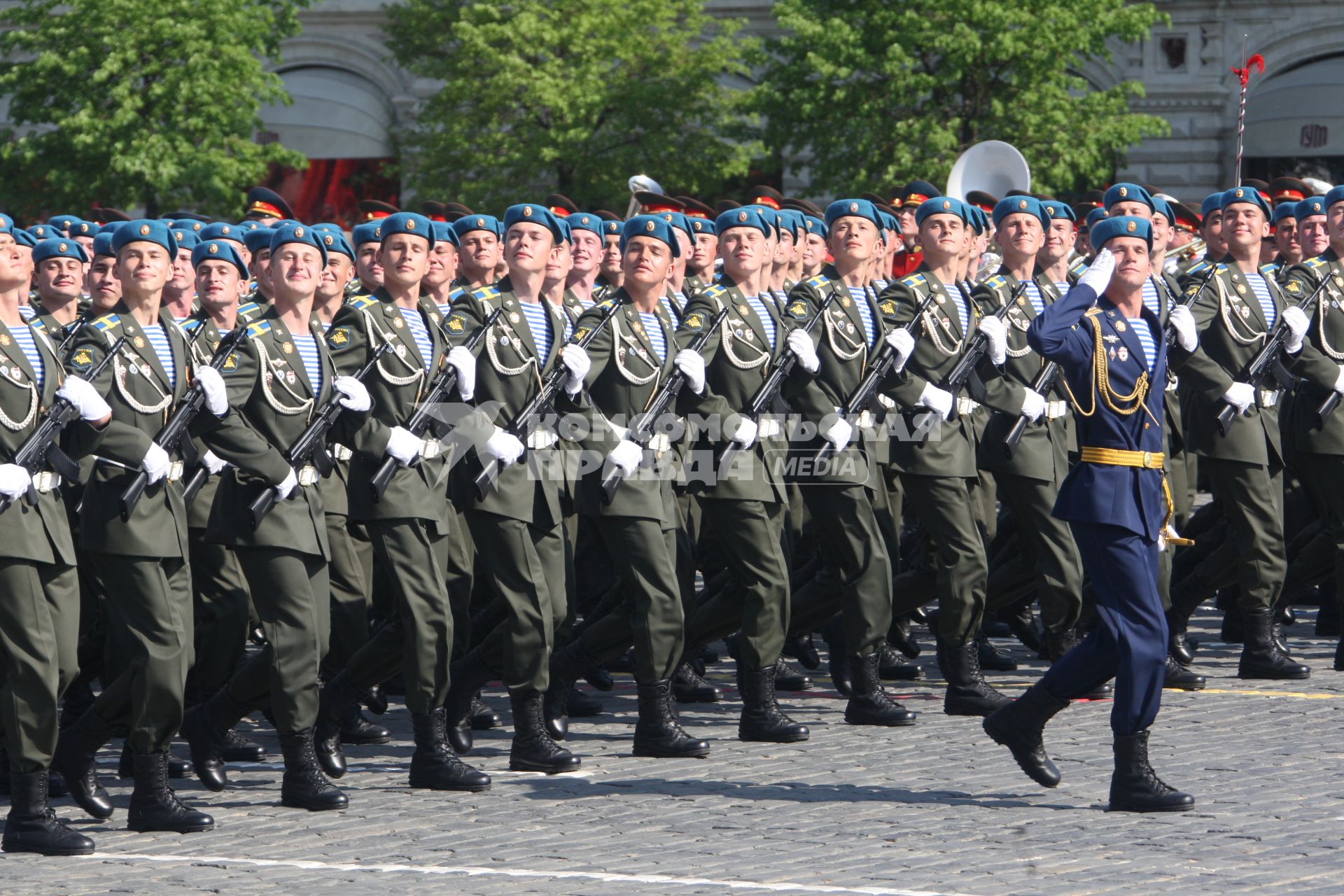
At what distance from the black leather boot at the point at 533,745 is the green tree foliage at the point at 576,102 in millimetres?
17825

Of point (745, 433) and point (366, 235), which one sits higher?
point (366, 235)

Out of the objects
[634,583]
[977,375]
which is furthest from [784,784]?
[977,375]

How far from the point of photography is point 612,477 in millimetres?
7645

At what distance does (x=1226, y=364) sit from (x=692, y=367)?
274 cm

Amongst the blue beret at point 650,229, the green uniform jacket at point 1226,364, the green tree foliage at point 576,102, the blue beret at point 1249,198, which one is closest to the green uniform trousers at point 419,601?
the blue beret at point 650,229

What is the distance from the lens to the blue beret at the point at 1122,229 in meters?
7.14

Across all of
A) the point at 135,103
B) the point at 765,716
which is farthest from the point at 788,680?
the point at 135,103

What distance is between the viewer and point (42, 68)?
2450 centimetres

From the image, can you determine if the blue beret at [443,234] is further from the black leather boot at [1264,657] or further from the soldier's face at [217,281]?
the black leather boot at [1264,657]

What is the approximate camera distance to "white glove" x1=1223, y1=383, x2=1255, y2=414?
906 cm

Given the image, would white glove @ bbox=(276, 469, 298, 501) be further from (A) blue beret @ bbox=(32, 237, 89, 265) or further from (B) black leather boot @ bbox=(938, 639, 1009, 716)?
(B) black leather boot @ bbox=(938, 639, 1009, 716)

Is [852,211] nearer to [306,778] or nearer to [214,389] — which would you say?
[214,389]

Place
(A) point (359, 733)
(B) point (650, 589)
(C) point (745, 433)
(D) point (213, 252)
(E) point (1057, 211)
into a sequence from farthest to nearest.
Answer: (E) point (1057, 211), (A) point (359, 733), (C) point (745, 433), (B) point (650, 589), (D) point (213, 252)

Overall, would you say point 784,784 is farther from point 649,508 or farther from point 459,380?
point 459,380
